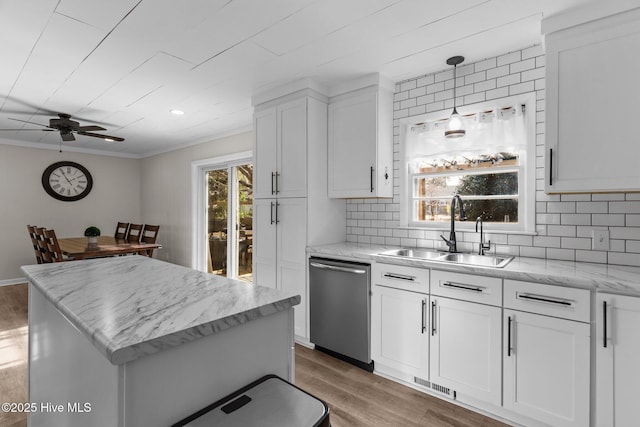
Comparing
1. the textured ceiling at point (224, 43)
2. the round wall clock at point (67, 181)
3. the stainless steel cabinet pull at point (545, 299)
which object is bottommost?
the stainless steel cabinet pull at point (545, 299)

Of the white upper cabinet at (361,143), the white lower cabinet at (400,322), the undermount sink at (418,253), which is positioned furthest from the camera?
the white upper cabinet at (361,143)

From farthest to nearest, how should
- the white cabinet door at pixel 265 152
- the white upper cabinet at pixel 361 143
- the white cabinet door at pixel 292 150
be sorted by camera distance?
1. the white cabinet door at pixel 265 152
2. the white cabinet door at pixel 292 150
3. the white upper cabinet at pixel 361 143

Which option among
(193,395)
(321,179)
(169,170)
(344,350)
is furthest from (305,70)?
(169,170)

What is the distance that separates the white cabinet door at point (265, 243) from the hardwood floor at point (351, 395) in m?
0.76

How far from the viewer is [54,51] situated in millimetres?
2416

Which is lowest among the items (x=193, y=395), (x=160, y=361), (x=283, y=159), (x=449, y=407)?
(x=449, y=407)

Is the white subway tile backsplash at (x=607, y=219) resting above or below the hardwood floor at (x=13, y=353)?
above

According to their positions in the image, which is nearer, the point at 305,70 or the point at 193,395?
the point at 193,395

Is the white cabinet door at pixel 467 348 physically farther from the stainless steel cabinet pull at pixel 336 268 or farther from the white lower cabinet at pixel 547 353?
the stainless steel cabinet pull at pixel 336 268

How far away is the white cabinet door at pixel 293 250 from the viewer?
9.86ft

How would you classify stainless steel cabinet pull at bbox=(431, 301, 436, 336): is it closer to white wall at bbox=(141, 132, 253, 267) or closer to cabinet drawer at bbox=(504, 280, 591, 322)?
cabinet drawer at bbox=(504, 280, 591, 322)

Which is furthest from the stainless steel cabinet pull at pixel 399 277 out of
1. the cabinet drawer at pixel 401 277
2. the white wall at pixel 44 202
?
the white wall at pixel 44 202

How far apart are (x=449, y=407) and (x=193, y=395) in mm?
1854

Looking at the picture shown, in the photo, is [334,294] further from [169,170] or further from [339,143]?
[169,170]
